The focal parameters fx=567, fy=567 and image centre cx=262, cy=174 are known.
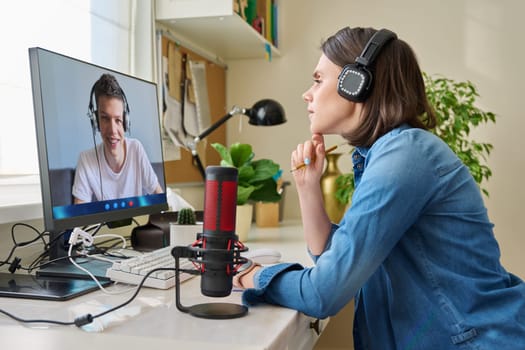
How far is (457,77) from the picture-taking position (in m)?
2.51

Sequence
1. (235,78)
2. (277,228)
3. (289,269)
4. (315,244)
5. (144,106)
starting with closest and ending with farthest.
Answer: (289,269)
(315,244)
(144,106)
(277,228)
(235,78)

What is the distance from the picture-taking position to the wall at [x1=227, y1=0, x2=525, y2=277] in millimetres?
2455

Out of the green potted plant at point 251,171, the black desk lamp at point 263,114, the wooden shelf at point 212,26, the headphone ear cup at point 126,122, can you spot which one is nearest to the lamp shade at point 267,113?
the black desk lamp at point 263,114

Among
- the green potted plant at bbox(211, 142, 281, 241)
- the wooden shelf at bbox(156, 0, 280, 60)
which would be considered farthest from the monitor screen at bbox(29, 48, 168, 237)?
the wooden shelf at bbox(156, 0, 280, 60)

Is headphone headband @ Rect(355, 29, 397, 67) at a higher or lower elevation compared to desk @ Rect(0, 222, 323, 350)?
higher

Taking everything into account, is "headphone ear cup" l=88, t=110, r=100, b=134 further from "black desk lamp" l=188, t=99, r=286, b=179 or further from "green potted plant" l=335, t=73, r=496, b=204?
"green potted plant" l=335, t=73, r=496, b=204

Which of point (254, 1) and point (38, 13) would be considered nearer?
point (38, 13)

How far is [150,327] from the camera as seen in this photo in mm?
760

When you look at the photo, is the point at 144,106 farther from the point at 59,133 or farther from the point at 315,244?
the point at 315,244

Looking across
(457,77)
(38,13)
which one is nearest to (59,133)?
(38,13)

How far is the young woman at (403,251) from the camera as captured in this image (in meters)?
0.83

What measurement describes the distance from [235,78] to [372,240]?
2.01m

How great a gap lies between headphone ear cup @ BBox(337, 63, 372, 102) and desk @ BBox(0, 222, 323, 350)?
0.40 m

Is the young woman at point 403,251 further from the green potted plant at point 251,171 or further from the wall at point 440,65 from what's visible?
the wall at point 440,65
